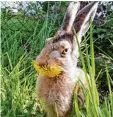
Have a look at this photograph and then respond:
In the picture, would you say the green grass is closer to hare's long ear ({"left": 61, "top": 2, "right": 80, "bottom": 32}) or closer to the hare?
the hare

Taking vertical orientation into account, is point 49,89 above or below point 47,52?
below

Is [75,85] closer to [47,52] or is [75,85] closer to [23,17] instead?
[47,52]

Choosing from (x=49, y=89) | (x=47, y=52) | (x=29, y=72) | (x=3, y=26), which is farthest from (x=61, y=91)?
(x=3, y=26)

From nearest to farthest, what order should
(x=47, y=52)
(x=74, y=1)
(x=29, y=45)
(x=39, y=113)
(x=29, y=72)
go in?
(x=47, y=52) → (x=74, y=1) → (x=39, y=113) → (x=29, y=72) → (x=29, y=45)

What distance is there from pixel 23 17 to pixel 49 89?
1.56 m

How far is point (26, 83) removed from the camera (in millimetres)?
2559

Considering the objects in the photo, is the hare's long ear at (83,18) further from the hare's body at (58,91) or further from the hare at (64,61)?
the hare's body at (58,91)

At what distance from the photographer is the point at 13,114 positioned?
84.0 inches

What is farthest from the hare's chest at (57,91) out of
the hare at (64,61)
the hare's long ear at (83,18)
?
the hare's long ear at (83,18)

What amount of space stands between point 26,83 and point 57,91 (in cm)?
69

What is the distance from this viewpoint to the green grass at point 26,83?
1706 millimetres

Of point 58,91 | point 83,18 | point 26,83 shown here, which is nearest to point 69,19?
point 83,18

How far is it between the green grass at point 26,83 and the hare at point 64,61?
0.05 meters

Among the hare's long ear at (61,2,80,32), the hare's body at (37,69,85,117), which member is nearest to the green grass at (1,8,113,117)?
the hare's body at (37,69,85,117)
